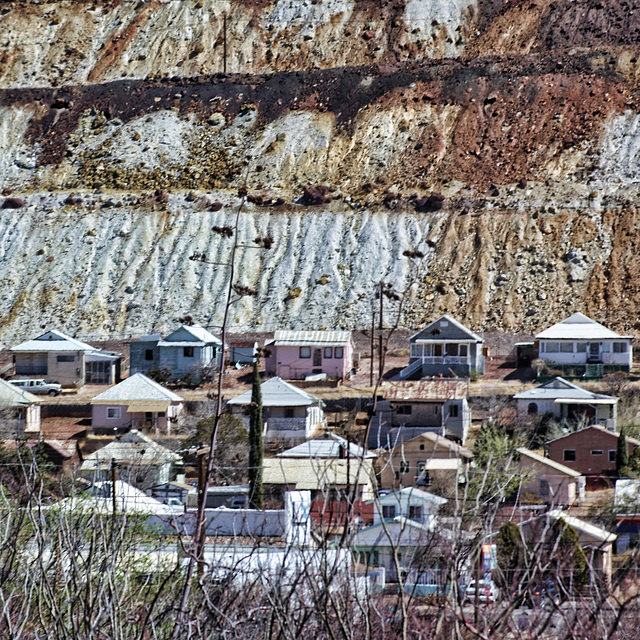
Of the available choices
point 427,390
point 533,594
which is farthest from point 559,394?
point 533,594

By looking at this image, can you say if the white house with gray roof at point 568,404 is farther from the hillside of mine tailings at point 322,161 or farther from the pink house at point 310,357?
the hillside of mine tailings at point 322,161

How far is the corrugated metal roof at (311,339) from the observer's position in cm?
5622

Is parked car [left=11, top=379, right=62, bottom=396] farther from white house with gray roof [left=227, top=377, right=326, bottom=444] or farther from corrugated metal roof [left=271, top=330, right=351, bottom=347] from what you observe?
white house with gray roof [left=227, top=377, right=326, bottom=444]

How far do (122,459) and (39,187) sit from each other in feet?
156

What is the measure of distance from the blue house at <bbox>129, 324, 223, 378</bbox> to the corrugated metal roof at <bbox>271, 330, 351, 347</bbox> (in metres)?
3.39

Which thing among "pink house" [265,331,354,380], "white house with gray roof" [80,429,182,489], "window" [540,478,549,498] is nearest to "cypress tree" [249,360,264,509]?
"white house with gray roof" [80,429,182,489]

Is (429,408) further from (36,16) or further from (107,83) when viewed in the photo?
(36,16)

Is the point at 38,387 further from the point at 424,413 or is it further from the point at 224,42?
the point at 224,42

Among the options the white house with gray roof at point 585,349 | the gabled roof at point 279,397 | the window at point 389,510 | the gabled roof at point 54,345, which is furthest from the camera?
the gabled roof at point 54,345

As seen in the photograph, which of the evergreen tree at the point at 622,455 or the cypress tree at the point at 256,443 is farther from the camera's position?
the evergreen tree at the point at 622,455

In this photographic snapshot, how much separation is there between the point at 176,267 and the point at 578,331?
27.7 meters

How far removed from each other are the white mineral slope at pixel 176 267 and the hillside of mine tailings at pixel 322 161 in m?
0.16

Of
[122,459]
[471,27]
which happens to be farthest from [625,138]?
[122,459]

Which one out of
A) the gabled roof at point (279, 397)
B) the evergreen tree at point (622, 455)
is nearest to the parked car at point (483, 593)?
the evergreen tree at point (622, 455)
